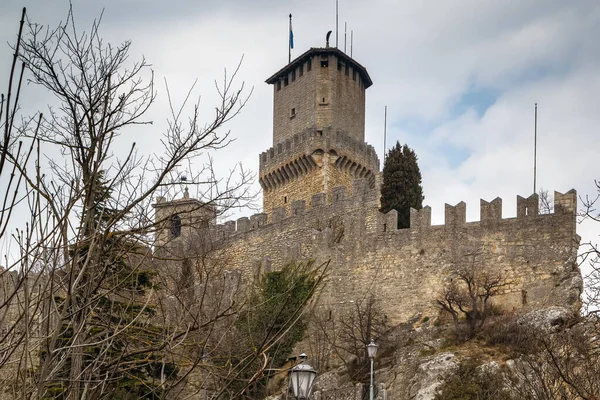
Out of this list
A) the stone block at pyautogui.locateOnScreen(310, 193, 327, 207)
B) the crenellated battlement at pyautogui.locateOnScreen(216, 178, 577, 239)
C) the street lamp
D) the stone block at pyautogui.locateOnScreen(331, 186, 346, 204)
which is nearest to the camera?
the street lamp

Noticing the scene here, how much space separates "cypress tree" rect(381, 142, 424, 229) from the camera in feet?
100

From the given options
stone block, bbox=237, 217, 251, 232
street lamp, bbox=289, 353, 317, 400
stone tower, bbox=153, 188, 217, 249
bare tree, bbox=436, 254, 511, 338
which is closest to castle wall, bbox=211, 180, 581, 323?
bare tree, bbox=436, 254, 511, 338

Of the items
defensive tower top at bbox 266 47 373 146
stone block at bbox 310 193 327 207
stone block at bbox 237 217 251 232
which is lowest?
stone block at bbox 237 217 251 232

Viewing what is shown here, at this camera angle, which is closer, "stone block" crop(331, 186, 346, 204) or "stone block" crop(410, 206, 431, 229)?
"stone block" crop(410, 206, 431, 229)

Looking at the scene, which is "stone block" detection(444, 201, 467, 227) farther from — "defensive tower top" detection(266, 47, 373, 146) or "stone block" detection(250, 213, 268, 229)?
"defensive tower top" detection(266, 47, 373, 146)

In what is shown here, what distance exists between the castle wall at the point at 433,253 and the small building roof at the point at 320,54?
455 inches

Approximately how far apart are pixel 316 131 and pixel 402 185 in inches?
394

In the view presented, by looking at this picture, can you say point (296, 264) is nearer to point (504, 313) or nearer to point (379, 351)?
point (379, 351)

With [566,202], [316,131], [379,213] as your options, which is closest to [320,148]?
[316,131]

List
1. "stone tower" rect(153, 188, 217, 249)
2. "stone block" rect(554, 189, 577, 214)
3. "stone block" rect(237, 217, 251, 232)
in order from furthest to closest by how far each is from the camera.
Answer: "stone block" rect(237, 217, 251, 232) → "stone block" rect(554, 189, 577, 214) → "stone tower" rect(153, 188, 217, 249)

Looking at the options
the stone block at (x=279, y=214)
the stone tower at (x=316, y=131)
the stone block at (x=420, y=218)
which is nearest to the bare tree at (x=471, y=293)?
Result: the stone block at (x=420, y=218)

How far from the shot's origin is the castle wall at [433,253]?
1027 inches

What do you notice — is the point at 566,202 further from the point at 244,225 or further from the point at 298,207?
the point at 244,225

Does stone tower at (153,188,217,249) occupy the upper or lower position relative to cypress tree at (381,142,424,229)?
lower
